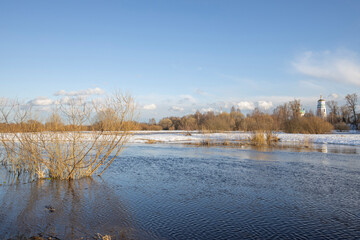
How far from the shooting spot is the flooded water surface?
17.4 ft

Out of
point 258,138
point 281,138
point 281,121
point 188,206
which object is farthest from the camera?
point 281,121

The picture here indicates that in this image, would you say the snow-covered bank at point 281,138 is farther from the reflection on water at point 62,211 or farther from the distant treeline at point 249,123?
the reflection on water at point 62,211

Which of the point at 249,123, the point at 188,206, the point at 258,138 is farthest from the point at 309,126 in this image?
the point at 188,206

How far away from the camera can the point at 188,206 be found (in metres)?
6.94

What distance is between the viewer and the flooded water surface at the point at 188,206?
17.4 ft

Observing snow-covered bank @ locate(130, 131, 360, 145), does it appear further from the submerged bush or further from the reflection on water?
the reflection on water

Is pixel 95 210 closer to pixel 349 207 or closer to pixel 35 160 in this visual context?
pixel 35 160

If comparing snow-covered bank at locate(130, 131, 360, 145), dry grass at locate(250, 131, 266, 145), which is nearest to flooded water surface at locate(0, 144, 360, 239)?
dry grass at locate(250, 131, 266, 145)

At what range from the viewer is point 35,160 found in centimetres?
962

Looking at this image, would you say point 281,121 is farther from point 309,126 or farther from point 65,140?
point 65,140

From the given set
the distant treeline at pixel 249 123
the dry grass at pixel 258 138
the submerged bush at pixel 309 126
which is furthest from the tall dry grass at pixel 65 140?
the submerged bush at pixel 309 126

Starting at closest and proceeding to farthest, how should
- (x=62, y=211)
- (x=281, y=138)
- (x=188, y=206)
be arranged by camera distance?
(x=62, y=211) < (x=188, y=206) < (x=281, y=138)

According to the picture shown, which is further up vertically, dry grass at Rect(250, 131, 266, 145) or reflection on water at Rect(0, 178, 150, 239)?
dry grass at Rect(250, 131, 266, 145)

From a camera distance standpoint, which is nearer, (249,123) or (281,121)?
(249,123)
